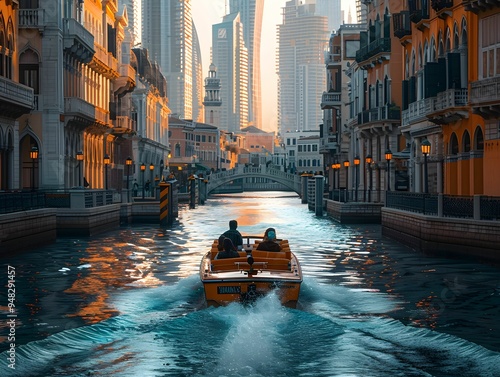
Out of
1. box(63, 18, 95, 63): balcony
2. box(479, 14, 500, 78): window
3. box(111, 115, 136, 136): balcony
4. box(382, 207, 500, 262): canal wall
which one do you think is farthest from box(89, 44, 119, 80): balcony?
box(479, 14, 500, 78): window

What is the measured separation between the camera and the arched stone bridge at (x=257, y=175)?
411 feet

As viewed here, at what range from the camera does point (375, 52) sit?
61.8 meters

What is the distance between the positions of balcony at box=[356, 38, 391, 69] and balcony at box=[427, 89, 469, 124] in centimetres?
1998

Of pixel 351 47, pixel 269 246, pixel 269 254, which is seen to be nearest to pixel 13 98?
pixel 269 246

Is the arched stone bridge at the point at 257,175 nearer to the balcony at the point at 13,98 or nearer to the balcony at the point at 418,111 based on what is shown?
the balcony at the point at 418,111

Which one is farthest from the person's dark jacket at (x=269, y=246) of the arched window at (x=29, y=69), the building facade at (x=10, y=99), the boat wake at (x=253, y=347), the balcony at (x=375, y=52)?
the balcony at (x=375, y=52)

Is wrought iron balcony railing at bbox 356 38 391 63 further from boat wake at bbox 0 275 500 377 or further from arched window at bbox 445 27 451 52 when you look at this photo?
boat wake at bbox 0 275 500 377

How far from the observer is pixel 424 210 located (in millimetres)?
36219

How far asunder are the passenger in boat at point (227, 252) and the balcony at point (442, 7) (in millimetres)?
22345

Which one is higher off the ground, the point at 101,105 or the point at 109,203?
the point at 101,105

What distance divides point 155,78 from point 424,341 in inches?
3749

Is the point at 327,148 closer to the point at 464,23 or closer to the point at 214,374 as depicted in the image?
the point at 464,23

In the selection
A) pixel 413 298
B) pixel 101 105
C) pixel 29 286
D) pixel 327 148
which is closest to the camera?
pixel 413 298

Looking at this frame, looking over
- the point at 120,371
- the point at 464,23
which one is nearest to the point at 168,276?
the point at 120,371
